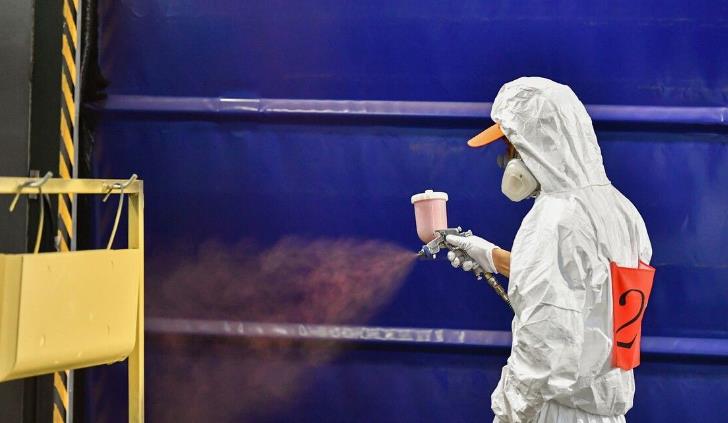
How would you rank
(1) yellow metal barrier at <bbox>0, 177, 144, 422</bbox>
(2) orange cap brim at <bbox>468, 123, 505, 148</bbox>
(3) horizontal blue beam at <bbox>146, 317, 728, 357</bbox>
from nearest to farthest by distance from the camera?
(1) yellow metal barrier at <bbox>0, 177, 144, 422</bbox>
(2) orange cap brim at <bbox>468, 123, 505, 148</bbox>
(3) horizontal blue beam at <bbox>146, 317, 728, 357</bbox>

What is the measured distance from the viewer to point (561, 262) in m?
2.17

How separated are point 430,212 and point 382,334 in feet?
2.51

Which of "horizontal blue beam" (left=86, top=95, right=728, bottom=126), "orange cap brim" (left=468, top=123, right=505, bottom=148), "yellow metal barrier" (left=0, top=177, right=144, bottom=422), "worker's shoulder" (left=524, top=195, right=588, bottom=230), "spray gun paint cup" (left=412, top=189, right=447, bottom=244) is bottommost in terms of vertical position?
"yellow metal barrier" (left=0, top=177, right=144, bottom=422)

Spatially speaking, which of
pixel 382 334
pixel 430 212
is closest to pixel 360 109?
pixel 430 212

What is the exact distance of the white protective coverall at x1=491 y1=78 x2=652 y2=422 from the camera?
2111mm

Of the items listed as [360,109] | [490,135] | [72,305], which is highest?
[360,109]

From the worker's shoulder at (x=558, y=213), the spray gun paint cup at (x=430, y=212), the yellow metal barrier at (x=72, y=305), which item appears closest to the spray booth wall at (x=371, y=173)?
the spray gun paint cup at (x=430, y=212)

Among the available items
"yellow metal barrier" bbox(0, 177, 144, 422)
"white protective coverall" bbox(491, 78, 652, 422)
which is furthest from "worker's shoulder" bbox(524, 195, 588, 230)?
"yellow metal barrier" bbox(0, 177, 144, 422)

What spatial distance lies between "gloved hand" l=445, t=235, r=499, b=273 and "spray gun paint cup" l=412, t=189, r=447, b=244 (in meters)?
0.08

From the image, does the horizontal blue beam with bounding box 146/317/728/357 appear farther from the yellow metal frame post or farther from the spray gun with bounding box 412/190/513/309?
the yellow metal frame post

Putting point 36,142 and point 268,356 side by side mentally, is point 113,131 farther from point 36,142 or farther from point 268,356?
point 268,356

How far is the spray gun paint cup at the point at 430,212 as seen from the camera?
2.77 m

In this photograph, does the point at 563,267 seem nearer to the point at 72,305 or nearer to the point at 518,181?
the point at 518,181

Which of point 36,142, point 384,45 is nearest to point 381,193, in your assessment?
point 384,45
